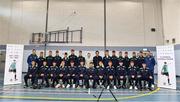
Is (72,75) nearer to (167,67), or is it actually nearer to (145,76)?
(145,76)

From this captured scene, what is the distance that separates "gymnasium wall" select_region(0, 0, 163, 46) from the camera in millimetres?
14586

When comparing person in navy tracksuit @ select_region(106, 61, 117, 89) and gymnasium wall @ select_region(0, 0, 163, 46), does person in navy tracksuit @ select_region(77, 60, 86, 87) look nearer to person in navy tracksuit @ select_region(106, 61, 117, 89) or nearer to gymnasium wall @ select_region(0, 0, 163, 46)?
person in navy tracksuit @ select_region(106, 61, 117, 89)

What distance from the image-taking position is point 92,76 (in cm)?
828

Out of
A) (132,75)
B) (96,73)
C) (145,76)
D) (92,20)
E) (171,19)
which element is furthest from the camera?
(92,20)

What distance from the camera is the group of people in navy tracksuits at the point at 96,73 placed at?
830 centimetres

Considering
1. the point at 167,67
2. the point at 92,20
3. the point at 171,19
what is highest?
the point at 92,20

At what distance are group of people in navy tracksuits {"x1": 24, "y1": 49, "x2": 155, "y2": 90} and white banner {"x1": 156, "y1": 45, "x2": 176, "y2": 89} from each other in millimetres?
559

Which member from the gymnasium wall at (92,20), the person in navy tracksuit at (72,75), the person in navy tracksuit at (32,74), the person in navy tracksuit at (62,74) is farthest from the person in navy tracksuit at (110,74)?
the gymnasium wall at (92,20)

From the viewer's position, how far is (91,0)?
14977 mm

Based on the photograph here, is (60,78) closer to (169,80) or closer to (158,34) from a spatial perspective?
(169,80)

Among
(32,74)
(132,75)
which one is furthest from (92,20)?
(32,74)

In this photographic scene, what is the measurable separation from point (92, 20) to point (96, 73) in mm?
7359

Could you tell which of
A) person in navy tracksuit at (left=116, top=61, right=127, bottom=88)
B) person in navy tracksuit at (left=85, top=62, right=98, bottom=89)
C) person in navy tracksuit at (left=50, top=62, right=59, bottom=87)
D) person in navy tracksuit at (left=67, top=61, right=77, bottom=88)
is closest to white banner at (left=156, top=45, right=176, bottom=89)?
person in navy tracksuit at (left=116, top=61, right=127, bottom=88)

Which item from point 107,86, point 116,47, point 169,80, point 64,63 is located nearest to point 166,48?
point 169,80
